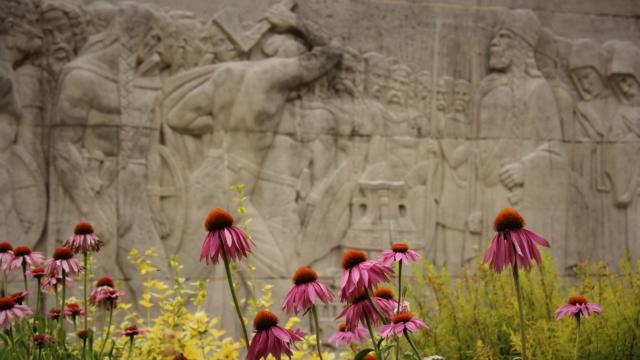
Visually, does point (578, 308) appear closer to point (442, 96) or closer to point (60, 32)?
point (442, 96)

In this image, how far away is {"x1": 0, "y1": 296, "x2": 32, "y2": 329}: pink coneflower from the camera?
2.76 m

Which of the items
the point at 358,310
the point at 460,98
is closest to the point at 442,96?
the point at 460,98

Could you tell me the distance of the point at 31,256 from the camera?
10.3ft

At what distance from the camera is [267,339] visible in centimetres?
230

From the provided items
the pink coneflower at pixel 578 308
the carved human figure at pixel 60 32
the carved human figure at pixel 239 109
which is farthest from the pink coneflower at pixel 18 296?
the carved human figure at pixel 60 32

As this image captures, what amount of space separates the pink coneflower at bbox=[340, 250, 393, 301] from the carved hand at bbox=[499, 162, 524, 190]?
15.5ft

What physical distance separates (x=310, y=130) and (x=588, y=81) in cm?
268

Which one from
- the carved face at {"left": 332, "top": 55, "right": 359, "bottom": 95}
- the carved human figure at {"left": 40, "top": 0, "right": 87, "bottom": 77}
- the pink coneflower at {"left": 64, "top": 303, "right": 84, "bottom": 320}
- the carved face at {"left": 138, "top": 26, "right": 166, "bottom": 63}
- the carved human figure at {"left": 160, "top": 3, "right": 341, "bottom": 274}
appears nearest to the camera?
the pink coneflower at {"left": 64, "top": 303, "right": 84, "bottom": 320}

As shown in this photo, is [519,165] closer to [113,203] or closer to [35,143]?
[113,203]

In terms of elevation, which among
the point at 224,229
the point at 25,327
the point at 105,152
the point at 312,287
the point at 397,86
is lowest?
the point at 25,327

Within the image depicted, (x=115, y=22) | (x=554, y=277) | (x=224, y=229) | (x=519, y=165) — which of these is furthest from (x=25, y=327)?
(x=519, y=165)

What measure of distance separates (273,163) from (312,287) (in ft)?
13.6

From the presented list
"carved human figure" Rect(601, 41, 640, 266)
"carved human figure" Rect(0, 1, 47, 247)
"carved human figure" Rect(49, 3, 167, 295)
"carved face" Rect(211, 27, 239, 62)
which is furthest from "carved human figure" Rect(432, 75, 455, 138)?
"carved human figure" Rect(0, 1, 47, 247)

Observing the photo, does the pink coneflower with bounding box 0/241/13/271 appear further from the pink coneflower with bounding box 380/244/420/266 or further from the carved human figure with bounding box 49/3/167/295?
the carved human figure with bounding box 49/3/167/295
